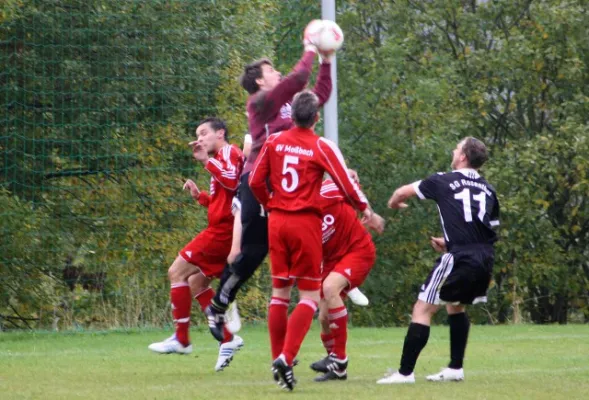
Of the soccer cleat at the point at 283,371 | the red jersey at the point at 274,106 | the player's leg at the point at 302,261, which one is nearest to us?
the soccer cleat at the point at 283,371

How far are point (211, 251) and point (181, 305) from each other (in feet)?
1.50

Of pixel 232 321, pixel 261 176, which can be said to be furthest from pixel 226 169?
pixel 261 176

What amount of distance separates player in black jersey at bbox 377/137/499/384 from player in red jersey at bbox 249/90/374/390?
22.1 inches

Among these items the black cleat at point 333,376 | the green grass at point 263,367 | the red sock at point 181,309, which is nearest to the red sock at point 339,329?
the black cleat at point 333,376

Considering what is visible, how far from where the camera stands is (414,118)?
2078 centimetres

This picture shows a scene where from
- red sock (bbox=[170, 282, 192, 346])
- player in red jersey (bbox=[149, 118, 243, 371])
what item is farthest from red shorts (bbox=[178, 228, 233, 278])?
→ red sock (bbox=[170, 282, 192, 346])

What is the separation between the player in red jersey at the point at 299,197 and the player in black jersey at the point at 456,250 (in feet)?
1.84

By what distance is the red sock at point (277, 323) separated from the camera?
7750 mm

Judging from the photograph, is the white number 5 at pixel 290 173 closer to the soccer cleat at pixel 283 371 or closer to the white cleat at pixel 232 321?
the soccer cleat at pixel 283 371

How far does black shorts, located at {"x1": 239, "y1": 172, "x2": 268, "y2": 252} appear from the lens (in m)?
8.34

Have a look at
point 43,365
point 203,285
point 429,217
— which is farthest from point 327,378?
point 429,217

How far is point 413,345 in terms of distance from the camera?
7801 millimetres

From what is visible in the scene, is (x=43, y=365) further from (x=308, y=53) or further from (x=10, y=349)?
(x=308, y=53)

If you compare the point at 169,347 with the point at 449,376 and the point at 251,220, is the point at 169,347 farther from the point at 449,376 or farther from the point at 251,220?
the point at 449,376
